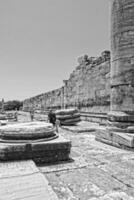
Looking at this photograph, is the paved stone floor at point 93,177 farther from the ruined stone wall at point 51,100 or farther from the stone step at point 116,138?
the ruined stone wall at point 51,100

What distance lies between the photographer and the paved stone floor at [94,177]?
2.06 m

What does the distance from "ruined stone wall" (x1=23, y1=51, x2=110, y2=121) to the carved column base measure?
13.3ft

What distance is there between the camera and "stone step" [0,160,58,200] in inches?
72.0

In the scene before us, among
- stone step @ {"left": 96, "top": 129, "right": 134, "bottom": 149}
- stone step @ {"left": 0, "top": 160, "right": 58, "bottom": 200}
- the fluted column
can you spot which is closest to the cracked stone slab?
stone step @ {"left": 0, "top": 160, "right": 58, "bottom": 200}

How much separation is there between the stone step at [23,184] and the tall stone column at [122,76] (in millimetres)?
2799

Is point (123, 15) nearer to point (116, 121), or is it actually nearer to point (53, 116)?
point (116, 121)

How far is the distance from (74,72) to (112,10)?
8417 mm

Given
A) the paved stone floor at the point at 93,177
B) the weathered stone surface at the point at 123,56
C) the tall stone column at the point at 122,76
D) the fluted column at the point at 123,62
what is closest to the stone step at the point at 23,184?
the paved stone floor at the point at 93,177

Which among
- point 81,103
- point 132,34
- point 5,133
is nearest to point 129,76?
point 132,34

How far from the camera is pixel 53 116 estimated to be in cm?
938

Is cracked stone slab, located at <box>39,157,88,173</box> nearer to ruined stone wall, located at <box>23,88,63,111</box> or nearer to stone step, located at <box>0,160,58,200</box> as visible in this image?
stone step, located at <box>0,160,58,200</box>

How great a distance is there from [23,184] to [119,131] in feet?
10.8

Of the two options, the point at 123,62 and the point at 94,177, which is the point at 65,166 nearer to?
the point at 94,177

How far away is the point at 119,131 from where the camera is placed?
4734 mm
